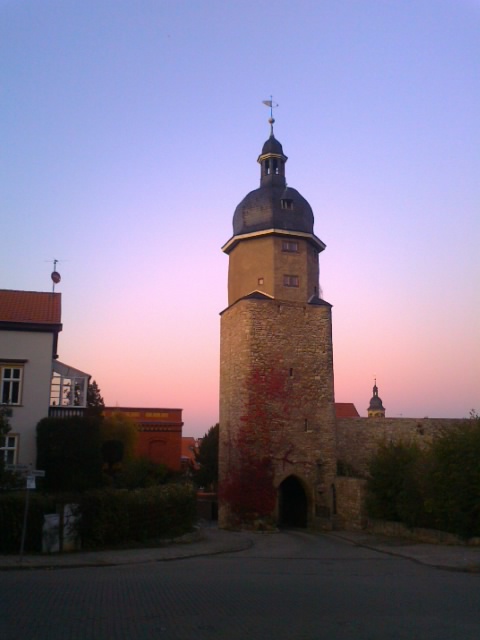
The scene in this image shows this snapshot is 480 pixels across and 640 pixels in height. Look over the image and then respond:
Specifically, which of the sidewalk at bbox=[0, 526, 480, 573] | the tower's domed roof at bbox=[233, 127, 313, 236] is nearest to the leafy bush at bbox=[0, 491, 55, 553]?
the sidewalk at bbox=[0, 526, 480, 573]

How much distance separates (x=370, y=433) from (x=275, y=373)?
6084mm

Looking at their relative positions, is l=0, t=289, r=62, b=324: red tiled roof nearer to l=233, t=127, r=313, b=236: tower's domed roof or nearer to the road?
l=233, t=127, r=313, b=236: tower's domed roof

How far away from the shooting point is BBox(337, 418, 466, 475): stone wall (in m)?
32.1

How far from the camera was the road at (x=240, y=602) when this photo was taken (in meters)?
8.25

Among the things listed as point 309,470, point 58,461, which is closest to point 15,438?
point 58,461

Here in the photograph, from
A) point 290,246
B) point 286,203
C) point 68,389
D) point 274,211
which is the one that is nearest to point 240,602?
point 68,389

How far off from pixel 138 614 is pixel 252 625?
1.69 m

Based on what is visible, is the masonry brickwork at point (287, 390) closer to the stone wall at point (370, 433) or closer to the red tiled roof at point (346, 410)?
the stone wall at point (370, 433)

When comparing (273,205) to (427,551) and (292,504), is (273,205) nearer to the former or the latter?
(292,504)

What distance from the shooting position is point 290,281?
31.8m

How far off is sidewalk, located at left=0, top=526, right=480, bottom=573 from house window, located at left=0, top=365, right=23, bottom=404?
851 cm

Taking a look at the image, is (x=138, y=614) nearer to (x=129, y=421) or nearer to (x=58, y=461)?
(x=58, y=461)

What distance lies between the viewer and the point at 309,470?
98.7 ft

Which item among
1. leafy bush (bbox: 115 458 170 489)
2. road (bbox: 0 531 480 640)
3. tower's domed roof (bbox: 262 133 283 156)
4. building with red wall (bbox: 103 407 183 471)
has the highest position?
tower's domed roof (bbox: 262 133 283 156)
